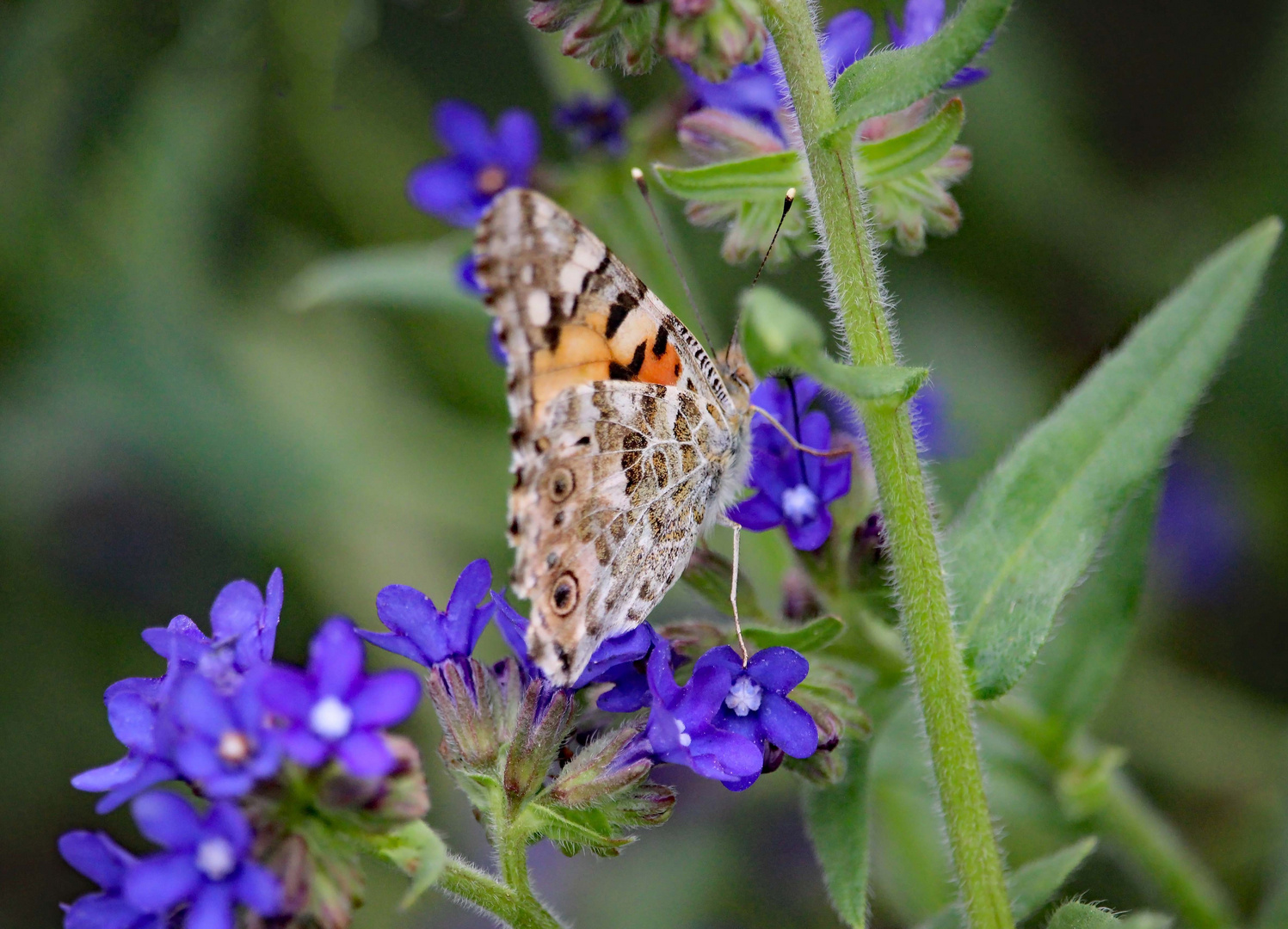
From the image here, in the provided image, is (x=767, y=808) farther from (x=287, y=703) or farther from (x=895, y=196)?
(x=287, y=703)

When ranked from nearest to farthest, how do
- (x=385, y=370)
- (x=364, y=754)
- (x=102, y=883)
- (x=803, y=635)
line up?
(x=364, y=754) < (x=102, y=883) < (x=803, y=635) < (x=385, y=370)

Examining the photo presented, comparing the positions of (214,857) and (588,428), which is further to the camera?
(588,428)

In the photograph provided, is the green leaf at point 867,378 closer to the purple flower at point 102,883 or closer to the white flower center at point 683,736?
the white flower center at point 683,736

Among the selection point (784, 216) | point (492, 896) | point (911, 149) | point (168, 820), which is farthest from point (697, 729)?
point (911, 149)

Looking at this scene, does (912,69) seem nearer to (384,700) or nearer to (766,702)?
(766,702)

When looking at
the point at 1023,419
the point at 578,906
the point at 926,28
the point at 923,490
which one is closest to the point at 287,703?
the point at 923,490

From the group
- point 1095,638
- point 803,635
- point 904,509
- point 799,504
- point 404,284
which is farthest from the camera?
point 404,284

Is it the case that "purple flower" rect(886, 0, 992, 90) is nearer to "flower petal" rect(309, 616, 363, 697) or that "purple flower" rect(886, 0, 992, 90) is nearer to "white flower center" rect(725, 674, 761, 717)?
"white flower center" rect(725, 674, 761, 717)
